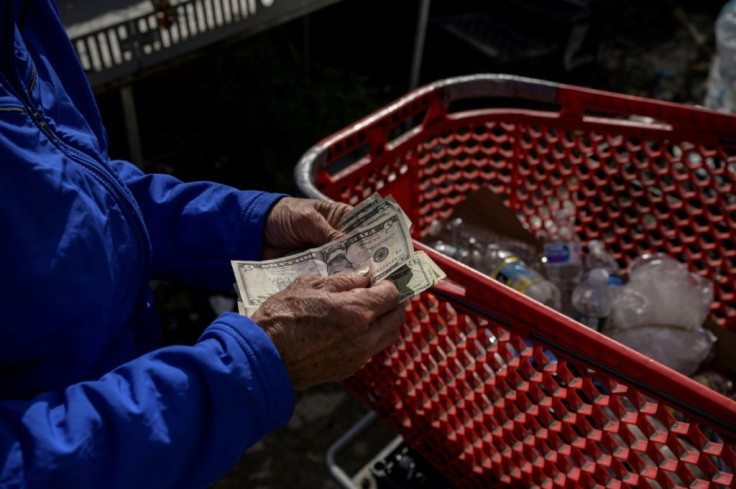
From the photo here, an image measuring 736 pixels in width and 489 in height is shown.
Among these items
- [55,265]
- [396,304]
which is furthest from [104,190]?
[396,304]

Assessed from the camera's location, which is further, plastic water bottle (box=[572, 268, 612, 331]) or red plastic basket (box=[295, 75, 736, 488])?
plastic water bottle (box=[572, 268, 612, 331])

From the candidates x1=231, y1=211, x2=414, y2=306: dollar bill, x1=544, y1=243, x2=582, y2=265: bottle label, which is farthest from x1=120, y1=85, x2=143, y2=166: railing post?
x1=544, y1=243, x2=582, y2=265: bottle label

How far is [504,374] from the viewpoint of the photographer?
161cm

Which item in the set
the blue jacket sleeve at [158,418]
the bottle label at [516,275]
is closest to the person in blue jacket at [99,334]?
the blue jacket sleeve at [158,418]

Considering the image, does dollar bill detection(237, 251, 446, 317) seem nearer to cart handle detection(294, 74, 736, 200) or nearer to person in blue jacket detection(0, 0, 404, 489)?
person in blue jacket detection(0, 0, 404, 489)

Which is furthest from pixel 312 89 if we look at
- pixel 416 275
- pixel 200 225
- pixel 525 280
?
pixel 416 275

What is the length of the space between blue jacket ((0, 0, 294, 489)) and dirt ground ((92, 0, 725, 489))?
125 cm

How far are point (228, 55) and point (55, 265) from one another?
111 inches

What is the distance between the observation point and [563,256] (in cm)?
229

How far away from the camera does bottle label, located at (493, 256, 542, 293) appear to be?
2.09 m

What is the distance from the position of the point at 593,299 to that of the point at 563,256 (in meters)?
0.20

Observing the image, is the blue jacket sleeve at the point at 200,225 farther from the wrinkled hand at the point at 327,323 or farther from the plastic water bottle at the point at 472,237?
the plastic water bottle at the point at 472,237

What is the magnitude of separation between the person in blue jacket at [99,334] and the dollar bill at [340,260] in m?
0.12

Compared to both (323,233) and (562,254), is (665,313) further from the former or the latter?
(323,233)
